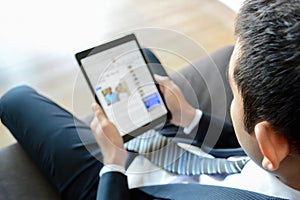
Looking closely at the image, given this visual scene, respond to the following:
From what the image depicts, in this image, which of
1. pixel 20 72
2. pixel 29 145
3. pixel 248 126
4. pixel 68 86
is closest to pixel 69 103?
pixel 68 86

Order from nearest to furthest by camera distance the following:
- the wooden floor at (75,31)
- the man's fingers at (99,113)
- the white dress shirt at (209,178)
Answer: the white dress shirt at (209,178) < the man's fingers at (99,113) < the wooden floor at (75,31)

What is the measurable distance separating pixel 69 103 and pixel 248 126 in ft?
3.06

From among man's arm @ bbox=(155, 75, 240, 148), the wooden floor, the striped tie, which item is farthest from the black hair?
the wooden floor

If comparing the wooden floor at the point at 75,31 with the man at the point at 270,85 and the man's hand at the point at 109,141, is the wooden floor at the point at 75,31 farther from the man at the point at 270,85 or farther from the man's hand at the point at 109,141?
the man at the point at 270,85

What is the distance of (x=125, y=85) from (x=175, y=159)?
0.20 m

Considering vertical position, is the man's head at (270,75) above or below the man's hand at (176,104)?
above

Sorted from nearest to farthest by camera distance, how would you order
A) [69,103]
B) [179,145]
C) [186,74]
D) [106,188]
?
[106,188], [179,145], [186,74], [69,103]

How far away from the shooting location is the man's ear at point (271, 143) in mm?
532

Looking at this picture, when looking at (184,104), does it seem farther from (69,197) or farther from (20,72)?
(20,72)

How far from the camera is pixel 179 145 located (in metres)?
0.91

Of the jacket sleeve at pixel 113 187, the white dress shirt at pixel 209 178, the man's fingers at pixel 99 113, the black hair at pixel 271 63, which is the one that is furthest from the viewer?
the man's fingers at pixel 99 113

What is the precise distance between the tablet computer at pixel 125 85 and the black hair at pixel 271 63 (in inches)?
16.0

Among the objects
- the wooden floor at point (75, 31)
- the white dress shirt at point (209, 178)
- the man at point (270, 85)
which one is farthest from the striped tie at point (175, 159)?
the wooden floor at point (75, 31)

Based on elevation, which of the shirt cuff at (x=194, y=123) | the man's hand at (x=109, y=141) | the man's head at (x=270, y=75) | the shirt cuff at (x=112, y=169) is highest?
the man's head at (x=270, y=75)
